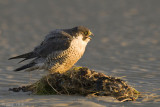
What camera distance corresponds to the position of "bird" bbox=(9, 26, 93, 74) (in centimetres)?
881

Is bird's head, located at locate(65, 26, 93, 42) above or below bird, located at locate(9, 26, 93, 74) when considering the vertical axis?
above

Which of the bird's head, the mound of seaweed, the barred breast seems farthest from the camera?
the bird's head

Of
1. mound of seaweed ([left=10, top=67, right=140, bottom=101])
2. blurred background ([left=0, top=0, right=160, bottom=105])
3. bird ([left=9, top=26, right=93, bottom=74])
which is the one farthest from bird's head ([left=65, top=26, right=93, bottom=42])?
blurred background ([left=0, top=0, right=160, bottom=105])

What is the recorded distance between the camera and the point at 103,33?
17141 millimetres

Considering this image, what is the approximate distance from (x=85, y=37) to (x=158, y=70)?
294 cm

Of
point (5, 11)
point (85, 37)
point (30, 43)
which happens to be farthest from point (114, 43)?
point (5, 11)

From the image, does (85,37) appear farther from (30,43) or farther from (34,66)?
(30,43)

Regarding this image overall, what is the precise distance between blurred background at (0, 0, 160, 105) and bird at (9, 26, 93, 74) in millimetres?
1007

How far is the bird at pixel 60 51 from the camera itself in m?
8.81

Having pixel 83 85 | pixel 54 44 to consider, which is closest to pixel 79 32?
pixel 54 44

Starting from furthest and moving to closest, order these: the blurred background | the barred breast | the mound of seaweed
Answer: the blurred background
the barred breast
the mound of seaweed

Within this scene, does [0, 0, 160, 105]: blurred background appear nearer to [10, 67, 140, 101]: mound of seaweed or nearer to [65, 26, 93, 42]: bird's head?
[10, 67, 140, 101]: mound of seaweed

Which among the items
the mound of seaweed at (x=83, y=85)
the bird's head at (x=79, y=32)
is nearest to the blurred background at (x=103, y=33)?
the mound of seaweed at (x=83, y=85)

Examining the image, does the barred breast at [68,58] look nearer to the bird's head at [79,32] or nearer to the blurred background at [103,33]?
the bird's head at [79,32]
